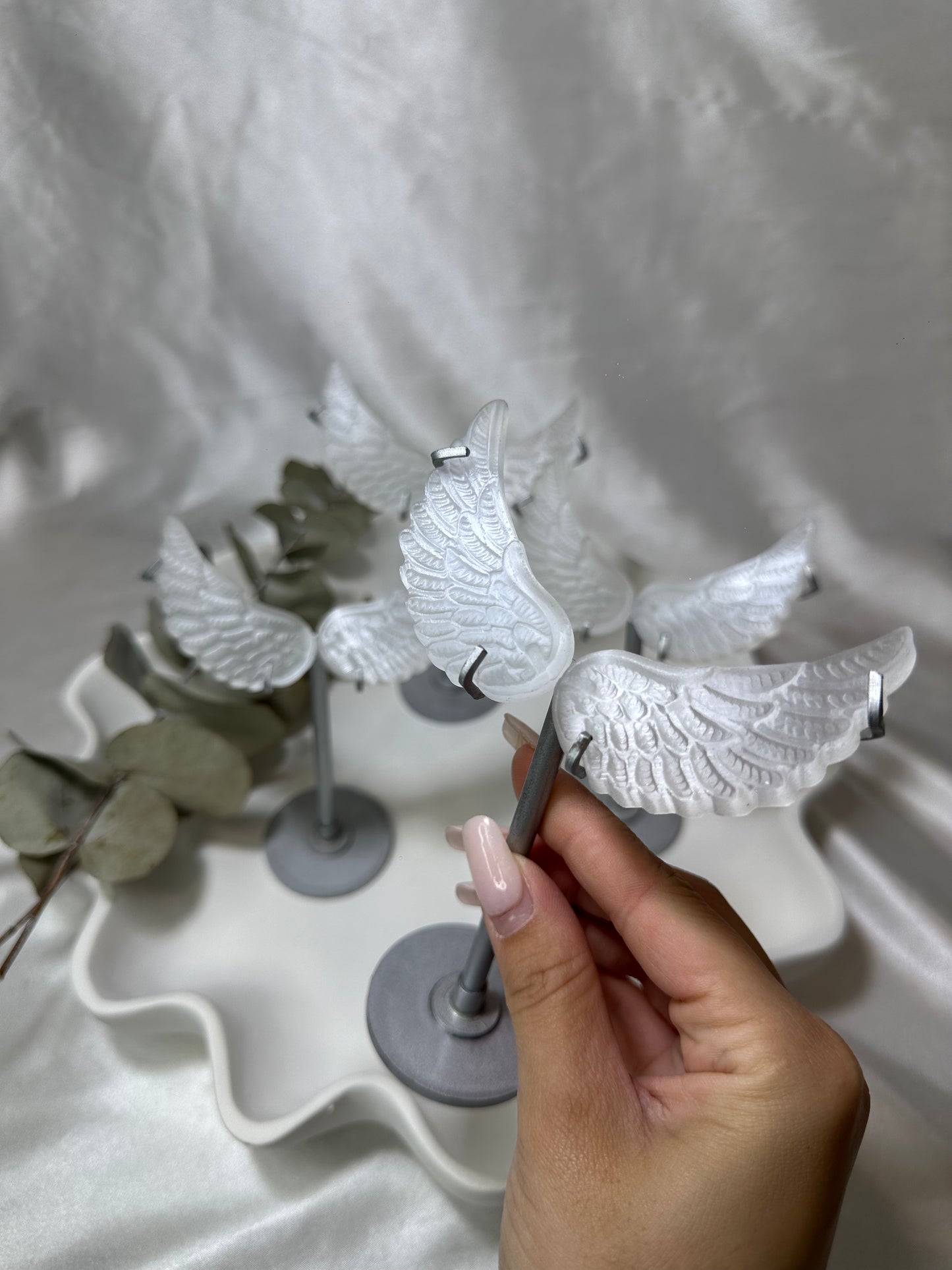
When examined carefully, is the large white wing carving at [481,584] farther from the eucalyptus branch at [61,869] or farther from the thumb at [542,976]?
the eucalyptus branch at [61,869]

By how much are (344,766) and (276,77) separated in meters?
0.46

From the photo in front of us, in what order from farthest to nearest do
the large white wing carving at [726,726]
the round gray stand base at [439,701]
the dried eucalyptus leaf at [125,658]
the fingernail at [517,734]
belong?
the round gray stand base at [439,701] < the dried eucalyptus leaf at [125,658] < the fingernail at [517,734] < the large white wing carving at [726,726]

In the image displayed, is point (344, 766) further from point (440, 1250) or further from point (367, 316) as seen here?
point (367, 316)

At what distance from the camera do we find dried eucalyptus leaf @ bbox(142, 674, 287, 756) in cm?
48

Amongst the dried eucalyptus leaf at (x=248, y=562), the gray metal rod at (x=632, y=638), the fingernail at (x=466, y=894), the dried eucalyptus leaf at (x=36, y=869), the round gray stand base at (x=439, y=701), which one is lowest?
the dried eucalyptus leaf at (x=36, y=869)

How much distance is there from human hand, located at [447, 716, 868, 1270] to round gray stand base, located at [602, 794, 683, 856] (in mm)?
192

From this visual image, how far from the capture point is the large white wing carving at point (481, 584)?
28cm

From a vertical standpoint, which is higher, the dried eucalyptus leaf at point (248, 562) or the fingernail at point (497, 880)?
the fingernail at point (497, 880)

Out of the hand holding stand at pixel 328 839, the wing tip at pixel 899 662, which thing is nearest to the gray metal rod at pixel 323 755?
the hand holding stand at pixel 328 839

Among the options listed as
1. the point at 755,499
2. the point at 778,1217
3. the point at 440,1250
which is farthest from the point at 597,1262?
the point at 755,499

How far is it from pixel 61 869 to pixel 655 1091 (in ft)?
0.84

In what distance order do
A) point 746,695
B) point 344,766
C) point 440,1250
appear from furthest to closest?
point 344,766
point 440,1250
point 746,695

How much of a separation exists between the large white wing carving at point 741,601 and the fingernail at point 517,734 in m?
0.10

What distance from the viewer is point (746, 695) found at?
0.85ft
